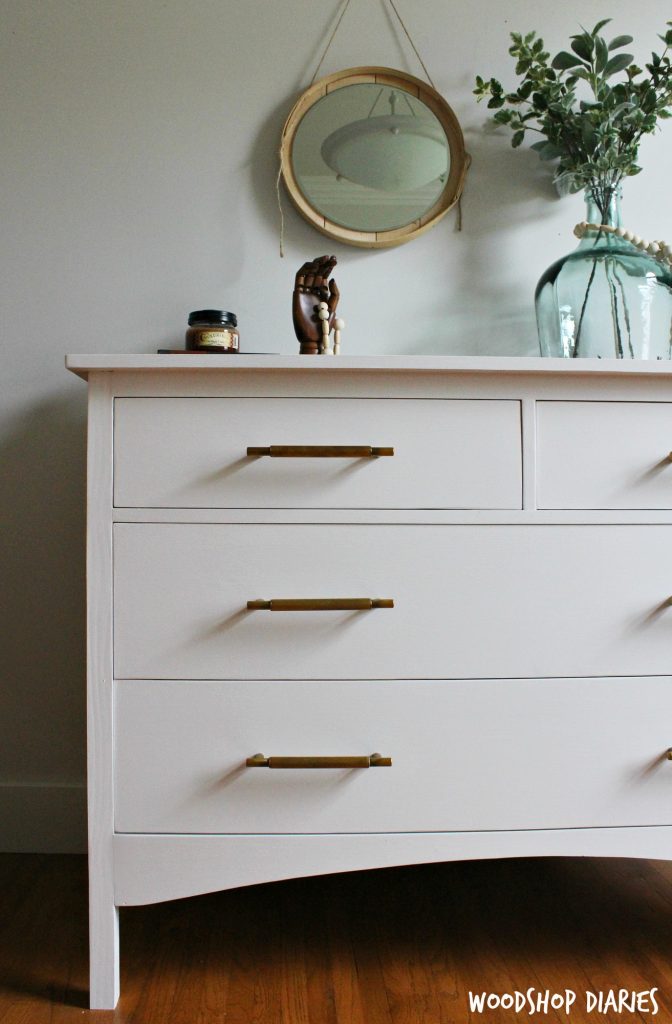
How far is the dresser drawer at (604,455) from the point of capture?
1134 millimetres

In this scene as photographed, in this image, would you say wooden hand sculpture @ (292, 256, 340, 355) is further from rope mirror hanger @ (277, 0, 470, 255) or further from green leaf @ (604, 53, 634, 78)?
green leaf @ (604, 53, 634, 78)

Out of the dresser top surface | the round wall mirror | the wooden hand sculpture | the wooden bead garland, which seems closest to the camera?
Result: the dresser top surface

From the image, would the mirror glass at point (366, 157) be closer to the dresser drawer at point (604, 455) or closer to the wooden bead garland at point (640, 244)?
the wooden bead garland at point (640, 244)

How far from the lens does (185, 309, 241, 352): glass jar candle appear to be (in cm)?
133

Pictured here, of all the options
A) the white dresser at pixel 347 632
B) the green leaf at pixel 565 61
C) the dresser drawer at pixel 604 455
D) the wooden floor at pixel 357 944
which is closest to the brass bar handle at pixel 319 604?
the white dresser at pixel 347 632

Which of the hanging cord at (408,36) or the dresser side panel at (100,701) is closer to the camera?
the dresser side panel at (100,701)

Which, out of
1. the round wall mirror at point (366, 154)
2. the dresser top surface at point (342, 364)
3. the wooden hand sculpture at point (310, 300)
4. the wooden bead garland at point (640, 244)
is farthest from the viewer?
the round wall mirror at point (366, 154)

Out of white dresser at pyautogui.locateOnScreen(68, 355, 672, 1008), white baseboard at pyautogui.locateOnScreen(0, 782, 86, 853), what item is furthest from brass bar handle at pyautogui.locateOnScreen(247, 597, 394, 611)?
white baseboard at pyautogui.locateOnScreen(0, 782, 86, 853)

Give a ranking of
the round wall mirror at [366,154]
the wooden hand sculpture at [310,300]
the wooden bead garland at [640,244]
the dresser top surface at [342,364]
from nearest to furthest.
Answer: the dresser top surface at [342,364] < the wooden hand sculpture at [310,300] < the wooden bead garland at [640,244] < the round wall mirror at [366,154]

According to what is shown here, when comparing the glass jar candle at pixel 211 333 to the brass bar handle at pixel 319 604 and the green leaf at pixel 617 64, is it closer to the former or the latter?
the brass bar handle at pixel 319 604

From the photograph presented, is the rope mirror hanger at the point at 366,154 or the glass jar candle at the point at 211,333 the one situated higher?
the rope mirror hanger at the point at 366,154

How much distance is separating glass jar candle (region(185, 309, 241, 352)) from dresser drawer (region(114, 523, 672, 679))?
0.38m

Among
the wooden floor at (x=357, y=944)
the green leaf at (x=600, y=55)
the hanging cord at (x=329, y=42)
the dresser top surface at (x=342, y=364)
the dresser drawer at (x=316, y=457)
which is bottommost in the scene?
the wooden floor at (x=357, y=944)

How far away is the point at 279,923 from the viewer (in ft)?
4.28
